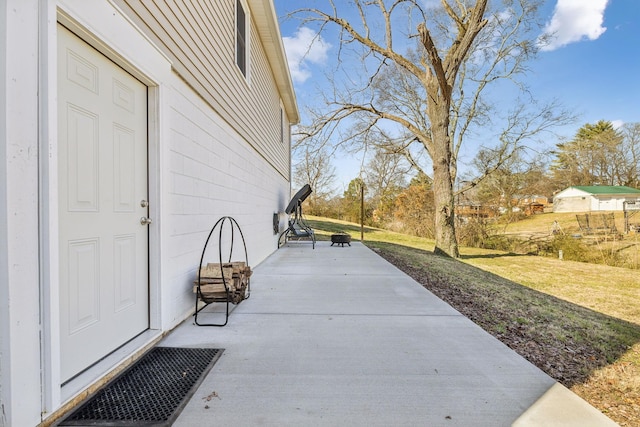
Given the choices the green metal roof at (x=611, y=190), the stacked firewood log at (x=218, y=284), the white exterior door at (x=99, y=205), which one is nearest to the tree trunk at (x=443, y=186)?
the stacked firewood log at (x=218, y=284)

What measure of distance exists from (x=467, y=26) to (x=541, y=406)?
387 inches

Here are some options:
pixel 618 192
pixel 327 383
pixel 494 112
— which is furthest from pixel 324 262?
pixel 618 192

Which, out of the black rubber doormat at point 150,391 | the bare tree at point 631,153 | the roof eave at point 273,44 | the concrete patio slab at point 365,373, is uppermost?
the bare tree at point 631,153

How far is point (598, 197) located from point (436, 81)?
105 feet

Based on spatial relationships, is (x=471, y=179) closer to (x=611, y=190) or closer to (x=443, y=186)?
(x=443, y=186)

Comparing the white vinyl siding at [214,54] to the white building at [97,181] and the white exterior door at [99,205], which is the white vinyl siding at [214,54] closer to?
the white building at [97,181]

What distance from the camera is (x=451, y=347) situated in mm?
2301

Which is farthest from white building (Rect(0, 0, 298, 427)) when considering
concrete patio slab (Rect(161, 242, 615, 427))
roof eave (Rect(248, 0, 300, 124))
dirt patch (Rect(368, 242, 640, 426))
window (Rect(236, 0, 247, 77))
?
dirt patch (Rect(368, 242, 640, 426))

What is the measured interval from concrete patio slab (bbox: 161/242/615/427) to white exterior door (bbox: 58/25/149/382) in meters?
0.58

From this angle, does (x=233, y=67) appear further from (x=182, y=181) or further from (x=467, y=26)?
(x=467, y=26)

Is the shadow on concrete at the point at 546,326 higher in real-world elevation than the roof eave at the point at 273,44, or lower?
lower

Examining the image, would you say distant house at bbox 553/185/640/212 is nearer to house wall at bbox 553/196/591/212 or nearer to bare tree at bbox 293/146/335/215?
house wall at bbox 553/196/591/212

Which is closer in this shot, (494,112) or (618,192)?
(494,112)

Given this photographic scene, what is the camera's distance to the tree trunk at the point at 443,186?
30.1ft
